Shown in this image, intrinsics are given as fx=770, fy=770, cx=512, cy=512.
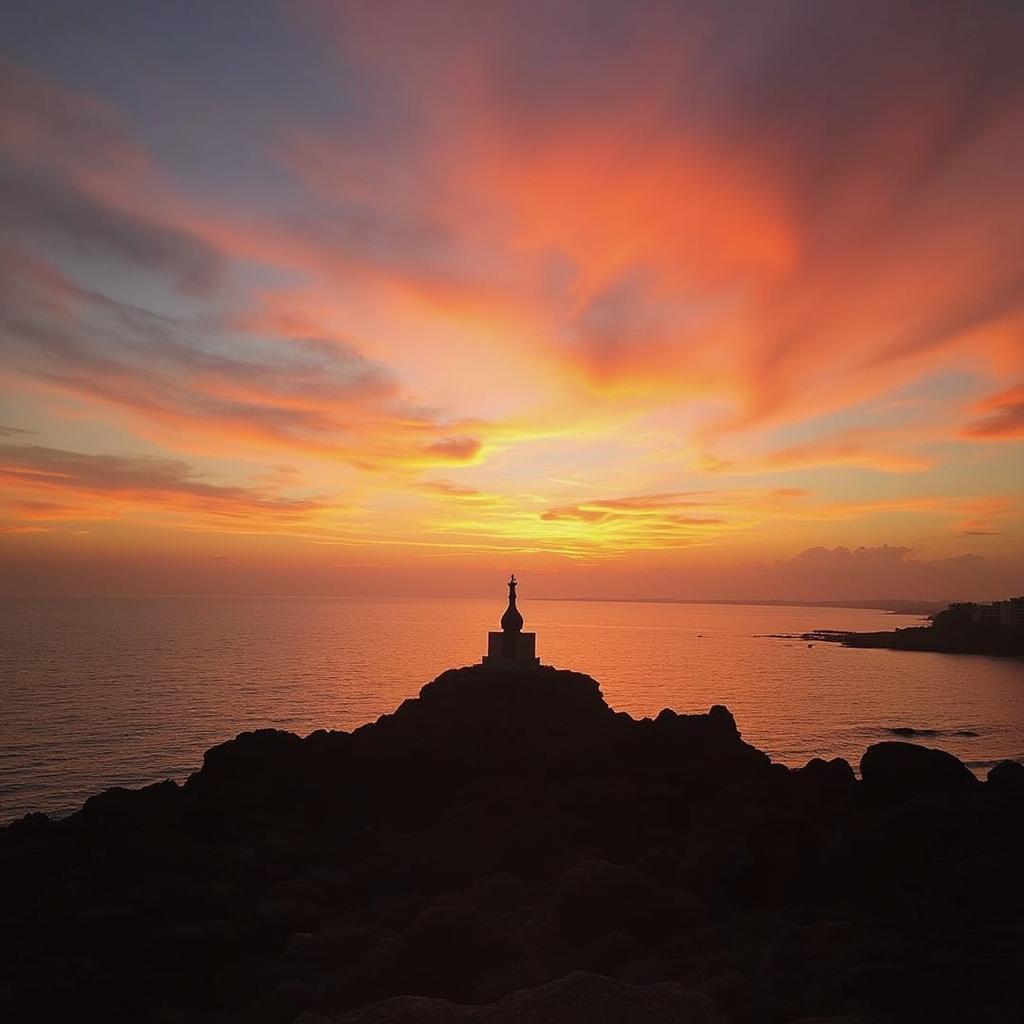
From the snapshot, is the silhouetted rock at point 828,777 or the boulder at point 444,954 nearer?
the boulder at point 444,954

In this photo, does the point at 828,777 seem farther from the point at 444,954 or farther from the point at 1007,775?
the point at 444,954

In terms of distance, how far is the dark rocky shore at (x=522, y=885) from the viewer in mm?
13484

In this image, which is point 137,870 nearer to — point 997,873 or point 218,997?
point 218,997

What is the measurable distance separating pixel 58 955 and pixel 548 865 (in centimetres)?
1316

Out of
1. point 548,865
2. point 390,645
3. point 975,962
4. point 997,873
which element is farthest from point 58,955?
point 390,645

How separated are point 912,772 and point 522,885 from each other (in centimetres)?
1548

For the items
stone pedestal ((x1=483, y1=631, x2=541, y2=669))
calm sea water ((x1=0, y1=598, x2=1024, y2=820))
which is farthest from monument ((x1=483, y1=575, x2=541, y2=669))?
calm sea water ((x1=0, y1=598, x2=1024, y2=820))

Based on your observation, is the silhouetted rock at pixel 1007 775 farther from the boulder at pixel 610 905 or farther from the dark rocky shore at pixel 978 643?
the dark rocky shore at pixel 978 643

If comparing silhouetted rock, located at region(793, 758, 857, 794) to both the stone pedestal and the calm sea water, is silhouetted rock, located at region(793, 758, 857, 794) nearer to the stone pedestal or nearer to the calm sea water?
the stone pedestal

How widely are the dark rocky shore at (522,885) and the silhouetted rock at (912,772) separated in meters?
0.09

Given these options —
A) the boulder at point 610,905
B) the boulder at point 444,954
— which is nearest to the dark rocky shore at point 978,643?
the boulder at point 610,905

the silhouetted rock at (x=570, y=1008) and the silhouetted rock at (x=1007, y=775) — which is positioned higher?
the silhouetted rock at (x=570, y=1008)

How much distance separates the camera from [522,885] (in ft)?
69.9

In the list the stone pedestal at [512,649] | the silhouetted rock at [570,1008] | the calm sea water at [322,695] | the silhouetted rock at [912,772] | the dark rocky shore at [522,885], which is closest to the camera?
the silhouetted rock at [570,1008]
